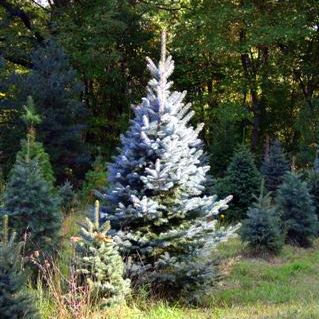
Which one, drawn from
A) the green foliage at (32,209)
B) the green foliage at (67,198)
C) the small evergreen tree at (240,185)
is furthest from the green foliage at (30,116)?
the green foliage at (32,209)

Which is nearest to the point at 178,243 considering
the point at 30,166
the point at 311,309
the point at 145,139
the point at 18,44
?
the point at 145,139

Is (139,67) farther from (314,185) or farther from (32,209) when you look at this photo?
(32,209)

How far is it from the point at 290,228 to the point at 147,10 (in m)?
11.1

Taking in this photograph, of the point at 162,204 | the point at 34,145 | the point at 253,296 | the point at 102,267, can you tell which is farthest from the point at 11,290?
the point at 34,145

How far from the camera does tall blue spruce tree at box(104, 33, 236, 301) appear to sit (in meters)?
5.79

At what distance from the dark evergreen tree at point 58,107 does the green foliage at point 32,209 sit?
22.5ft

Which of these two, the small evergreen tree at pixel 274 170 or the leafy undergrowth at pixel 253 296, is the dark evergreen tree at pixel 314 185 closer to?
the small evergreen tree at pixel 274 170

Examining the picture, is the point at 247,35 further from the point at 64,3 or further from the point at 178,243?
the point at 178,243

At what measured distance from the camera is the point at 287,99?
872 inches

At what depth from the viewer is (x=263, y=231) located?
8.50 metres

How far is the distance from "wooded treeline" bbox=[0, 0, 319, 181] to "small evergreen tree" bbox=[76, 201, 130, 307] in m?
8.41

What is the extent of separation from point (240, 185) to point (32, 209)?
6031 mm

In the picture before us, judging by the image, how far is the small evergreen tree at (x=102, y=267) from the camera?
5.14 m

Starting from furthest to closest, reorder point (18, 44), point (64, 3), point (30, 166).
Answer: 1. point (64, 3)
2. point (18, 44)
3. point (30, 166)
